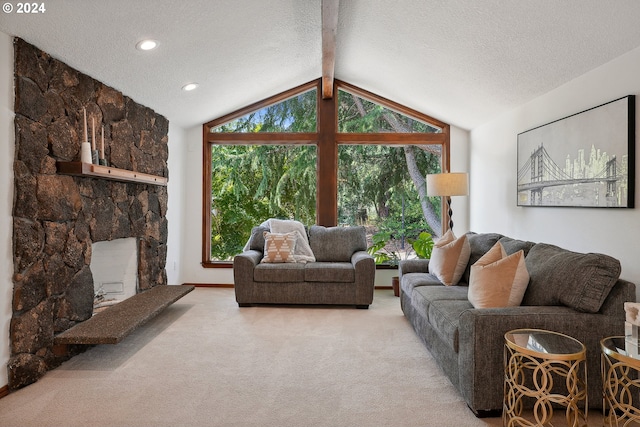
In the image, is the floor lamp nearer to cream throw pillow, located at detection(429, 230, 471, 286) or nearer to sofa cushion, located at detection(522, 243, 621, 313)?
cream throw pillow, located at detection(429, 230, 471, 286)

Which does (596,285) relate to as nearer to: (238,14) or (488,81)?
(488,81)

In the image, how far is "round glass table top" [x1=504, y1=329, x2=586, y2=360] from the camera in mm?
1975

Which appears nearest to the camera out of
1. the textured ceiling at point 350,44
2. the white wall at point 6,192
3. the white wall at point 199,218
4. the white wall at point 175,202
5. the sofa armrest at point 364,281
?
the white wall at point 6,192

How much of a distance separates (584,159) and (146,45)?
327cm

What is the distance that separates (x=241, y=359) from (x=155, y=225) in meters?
2.29

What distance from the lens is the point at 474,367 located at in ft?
7.47

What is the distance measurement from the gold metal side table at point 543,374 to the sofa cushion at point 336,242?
10.0ft

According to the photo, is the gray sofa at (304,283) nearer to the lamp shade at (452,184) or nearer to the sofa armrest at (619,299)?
the lamp shade at (452,184)

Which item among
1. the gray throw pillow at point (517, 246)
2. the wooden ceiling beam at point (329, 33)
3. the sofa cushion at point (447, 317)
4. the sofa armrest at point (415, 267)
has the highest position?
the wooden ceiling beam at point (329, 33)

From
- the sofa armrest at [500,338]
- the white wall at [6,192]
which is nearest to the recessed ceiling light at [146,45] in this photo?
the white wall at [6,192]

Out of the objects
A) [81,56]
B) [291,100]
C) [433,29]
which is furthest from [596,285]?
[291,100]

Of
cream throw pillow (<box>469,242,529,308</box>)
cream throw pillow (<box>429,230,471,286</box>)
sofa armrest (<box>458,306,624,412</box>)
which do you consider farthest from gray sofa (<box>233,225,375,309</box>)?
sofa armrest (<box>458,306,624,412</box>)

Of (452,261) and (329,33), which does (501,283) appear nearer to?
(452,261)

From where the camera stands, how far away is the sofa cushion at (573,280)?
2.31 meters
